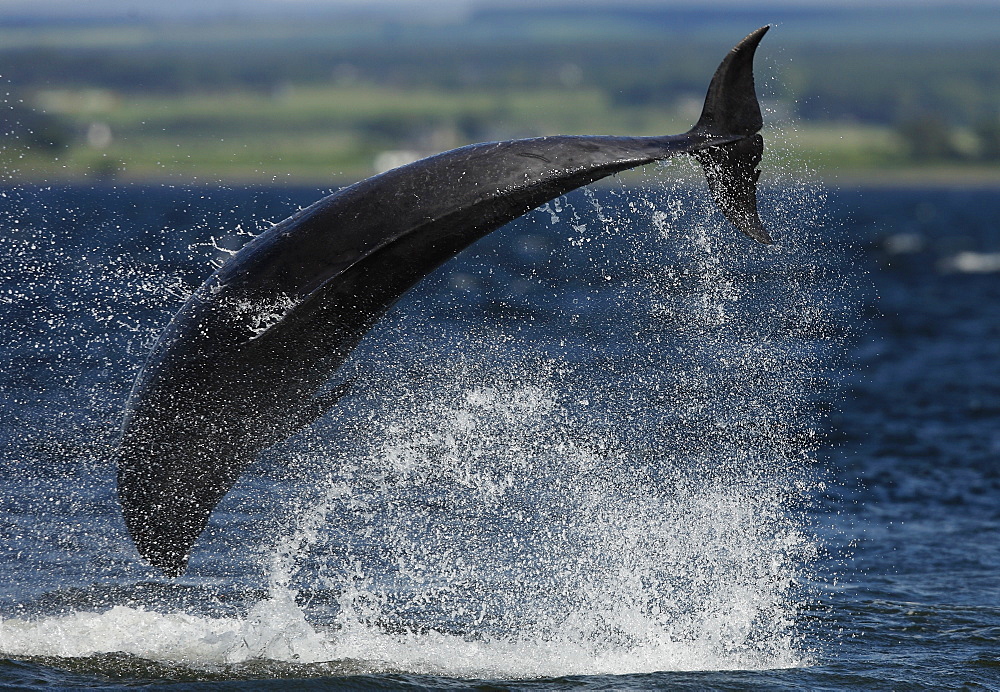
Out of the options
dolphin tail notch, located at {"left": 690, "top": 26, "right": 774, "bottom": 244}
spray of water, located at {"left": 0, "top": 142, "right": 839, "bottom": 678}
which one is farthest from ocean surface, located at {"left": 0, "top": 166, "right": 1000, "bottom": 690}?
dolphin tail notch, located at {"left": 690, "top": 26, "right": 774, "bottom": 244}

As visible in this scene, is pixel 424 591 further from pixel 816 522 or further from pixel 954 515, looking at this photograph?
pixel 954 515

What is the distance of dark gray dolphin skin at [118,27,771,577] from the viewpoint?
9422 millimetres

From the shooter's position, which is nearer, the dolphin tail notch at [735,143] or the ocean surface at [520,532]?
the dolphin tail notch at [735,143]

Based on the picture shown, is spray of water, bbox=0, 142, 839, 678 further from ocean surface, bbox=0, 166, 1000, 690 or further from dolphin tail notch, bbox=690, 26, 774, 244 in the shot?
dolphin tail notch, bbox=690, 26, 774, 244

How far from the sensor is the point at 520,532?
525 inches

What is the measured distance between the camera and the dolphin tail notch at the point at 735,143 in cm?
1016

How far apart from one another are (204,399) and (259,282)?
3.43 feet

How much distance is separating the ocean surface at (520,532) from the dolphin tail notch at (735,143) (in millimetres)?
719

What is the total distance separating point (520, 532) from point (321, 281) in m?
4.85

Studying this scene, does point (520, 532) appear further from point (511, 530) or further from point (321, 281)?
point (321, 281)

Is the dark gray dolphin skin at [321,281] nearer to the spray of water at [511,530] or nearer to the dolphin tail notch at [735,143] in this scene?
the dolphin tail notch at [735,143]

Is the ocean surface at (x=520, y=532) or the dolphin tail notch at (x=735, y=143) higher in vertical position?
the dolphin tail notch at (x=735, y=143)

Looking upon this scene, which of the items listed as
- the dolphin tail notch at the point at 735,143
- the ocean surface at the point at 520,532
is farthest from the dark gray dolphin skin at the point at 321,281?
the ocean surface at the point at 520,532

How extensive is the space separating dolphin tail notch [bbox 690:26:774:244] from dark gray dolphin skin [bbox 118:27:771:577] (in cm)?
1
